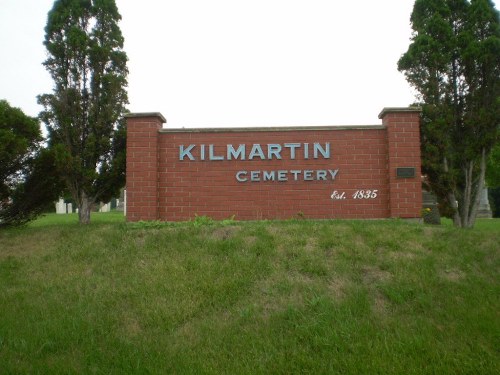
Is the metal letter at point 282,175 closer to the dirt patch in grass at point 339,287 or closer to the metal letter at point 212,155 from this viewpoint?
the metal letter at point 212,155

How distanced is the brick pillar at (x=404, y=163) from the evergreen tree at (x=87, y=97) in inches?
241

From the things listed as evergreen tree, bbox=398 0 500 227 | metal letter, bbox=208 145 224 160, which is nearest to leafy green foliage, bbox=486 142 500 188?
evergreen tree, bbox=398 0 500 227

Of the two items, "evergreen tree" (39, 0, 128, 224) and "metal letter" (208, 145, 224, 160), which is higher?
"evergreen tree" (39, 0, 128, 224)

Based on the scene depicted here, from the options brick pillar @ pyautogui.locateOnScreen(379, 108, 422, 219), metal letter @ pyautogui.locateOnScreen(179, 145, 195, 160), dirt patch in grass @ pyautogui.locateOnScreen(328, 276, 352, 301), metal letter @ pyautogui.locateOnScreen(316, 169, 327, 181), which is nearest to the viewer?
dirt patch in grass @ pyautogui.locateOnScreen(328, 276, 352, 301)

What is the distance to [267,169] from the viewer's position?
32.1 feet

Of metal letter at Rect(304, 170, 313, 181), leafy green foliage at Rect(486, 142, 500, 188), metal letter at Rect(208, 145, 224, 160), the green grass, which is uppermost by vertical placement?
leafy green foliage at Rect(486, 142, 500, 188)

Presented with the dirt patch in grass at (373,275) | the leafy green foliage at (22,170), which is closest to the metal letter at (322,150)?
the dirt patch in grass at (373,275)

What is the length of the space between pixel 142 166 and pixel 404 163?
5.61 m

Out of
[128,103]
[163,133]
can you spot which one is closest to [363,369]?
[163,133]

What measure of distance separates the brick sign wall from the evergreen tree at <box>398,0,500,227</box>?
138 centimetres

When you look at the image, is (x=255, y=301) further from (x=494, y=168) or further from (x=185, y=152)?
(x=494, y=168)

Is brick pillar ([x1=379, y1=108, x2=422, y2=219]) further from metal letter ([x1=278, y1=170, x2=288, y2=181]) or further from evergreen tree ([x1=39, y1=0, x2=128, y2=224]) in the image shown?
evergreen tree ([x1=39, y1=0, x2=128, y2=224])

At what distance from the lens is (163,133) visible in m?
9.91

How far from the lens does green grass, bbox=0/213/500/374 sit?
4.08 metres
